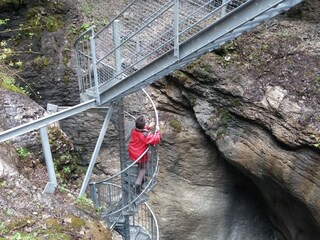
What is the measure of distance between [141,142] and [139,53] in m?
1.47

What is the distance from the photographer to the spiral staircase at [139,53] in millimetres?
4953

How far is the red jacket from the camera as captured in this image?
22.2 feet

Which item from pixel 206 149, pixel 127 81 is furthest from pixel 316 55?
pixel 127 81

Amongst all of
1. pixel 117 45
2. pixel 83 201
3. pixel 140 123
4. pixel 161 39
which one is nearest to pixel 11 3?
pixel 117 45

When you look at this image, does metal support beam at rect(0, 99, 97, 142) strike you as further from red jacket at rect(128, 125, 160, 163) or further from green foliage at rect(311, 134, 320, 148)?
green foliage at rect(311, 134, 320, 148)

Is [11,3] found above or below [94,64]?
above

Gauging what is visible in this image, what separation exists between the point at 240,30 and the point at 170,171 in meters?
5.52

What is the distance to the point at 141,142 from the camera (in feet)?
22.5

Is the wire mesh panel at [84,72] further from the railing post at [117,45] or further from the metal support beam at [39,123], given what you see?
the railing post at [117,45]

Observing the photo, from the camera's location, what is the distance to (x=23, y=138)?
696cm

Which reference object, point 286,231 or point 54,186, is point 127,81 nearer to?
point 54,186

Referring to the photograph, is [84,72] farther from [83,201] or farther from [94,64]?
[83,201]

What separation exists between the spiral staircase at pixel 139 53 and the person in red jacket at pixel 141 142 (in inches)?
5.9

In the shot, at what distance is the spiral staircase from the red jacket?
180 millimetres
